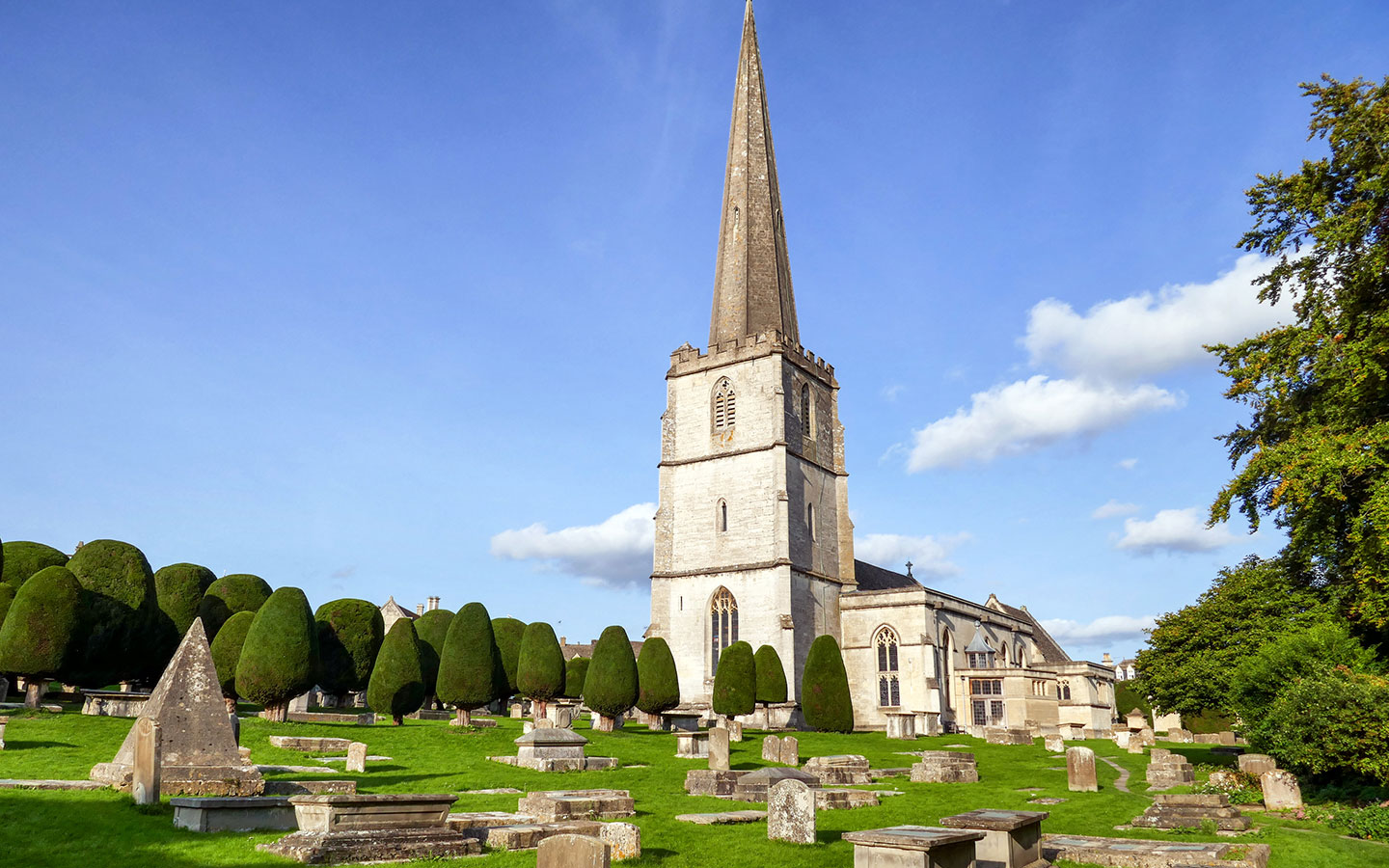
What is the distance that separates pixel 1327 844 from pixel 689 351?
39.4 m

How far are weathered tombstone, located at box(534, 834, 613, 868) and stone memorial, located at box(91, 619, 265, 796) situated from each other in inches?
285

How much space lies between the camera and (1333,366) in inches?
733

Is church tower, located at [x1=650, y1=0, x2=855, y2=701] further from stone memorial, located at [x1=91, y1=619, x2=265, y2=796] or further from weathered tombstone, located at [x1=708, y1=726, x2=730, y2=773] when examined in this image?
stone memorial, located at [x1=91, y1=619, x2=265, y2=796]

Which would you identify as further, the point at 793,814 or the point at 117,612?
the point at 117,612

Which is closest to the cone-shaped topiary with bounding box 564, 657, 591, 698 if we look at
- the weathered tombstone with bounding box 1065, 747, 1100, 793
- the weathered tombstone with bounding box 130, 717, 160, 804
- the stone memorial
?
the weathered tombstone with bounding box 1065, 747, 1100, 793

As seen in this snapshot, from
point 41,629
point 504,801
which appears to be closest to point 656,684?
point 41,629

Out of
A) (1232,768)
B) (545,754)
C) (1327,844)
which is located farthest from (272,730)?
(1232,768)

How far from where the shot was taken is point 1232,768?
2277cm

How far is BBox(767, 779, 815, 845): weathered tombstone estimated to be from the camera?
1305 centimetres

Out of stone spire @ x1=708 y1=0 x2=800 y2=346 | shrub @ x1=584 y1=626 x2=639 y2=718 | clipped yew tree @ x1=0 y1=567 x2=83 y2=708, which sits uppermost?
stone spire @ x1=708 y1=0 x2=800 y2=346

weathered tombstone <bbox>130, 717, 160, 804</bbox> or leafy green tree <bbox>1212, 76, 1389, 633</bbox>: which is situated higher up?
leafy green tree <bbox>1212, 76, 1389, 633</bbox>

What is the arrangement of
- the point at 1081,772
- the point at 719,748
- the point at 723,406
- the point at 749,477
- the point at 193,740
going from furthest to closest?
the point at 723,406, the point at 749,477, the point at 1081,772, the point at 719,748, the point at 193,740

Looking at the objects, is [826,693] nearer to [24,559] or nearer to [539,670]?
[539,670]

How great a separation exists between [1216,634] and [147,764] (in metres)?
28.0
